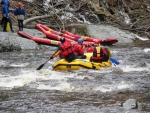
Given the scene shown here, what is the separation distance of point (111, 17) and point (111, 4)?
2001 mm

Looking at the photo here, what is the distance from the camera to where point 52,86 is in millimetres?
8664

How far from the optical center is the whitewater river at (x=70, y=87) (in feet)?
22.2

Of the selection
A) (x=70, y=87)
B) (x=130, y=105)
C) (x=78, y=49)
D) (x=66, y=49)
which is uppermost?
(x=66, y=49)

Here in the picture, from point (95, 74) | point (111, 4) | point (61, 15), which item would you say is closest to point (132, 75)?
point (95, 74)

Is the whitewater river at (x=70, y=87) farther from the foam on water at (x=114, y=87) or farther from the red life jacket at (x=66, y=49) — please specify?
the red life jacket at (x=66, y=49)

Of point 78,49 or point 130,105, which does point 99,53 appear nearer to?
point 78,49

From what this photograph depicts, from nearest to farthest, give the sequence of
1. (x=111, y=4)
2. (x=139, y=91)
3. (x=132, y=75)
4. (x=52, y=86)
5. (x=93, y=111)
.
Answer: (x=93, y=111) → (x=139, y=91) → (x=52, y=86) → (x=132, y=75) → (x=111, y=4)

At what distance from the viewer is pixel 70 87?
27.9ft

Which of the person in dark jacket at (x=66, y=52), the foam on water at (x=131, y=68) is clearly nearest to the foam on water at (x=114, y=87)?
the foam on water at (x=131, y=68)

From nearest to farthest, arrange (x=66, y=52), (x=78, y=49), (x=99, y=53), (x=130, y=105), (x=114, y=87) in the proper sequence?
(x=130, y=105)
(x=114, y=87)
(x=66, y=52)
(x=99, y=53)
(x=78, y=49)

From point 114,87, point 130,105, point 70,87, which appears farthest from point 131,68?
point 130,105

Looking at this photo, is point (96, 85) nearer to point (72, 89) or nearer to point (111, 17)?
point (72, 89)

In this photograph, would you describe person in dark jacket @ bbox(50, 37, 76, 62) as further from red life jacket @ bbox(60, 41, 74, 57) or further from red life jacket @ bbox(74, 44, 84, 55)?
red life jacket @ bbox(74, 44, 84, 55)

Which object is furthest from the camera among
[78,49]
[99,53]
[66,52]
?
[78,49]
